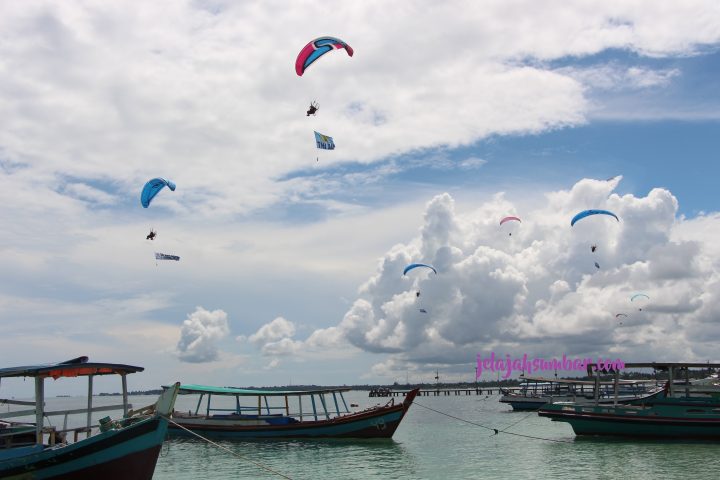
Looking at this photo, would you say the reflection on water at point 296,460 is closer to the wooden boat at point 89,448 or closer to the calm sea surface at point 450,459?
the calm sea surface at point 450,459

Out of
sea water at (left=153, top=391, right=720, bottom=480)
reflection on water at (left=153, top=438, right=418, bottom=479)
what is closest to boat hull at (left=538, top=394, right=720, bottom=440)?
sea water at (left=153, top=391, right=720, bottom=480)

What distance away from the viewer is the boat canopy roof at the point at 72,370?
56.8 ft

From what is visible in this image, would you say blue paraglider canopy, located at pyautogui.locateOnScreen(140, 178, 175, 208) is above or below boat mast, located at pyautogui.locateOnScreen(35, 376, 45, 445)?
above

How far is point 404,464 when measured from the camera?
1053 inches

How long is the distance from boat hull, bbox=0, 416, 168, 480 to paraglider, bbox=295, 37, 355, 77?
1499 cm

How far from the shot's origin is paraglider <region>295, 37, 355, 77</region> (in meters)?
25.6

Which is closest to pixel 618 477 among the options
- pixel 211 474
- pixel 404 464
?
pixel 404 464

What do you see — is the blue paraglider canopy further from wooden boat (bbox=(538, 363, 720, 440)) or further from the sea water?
wooden boat (bbox=(538, 363, 720, 440))

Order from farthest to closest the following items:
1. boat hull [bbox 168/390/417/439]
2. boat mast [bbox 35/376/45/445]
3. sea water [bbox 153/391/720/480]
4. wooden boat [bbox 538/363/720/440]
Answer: boat hull [bbox 168/390/417/439]
wooden boat [bbox 538/363/720/440]
sea water [bbox 153/391/720/480]
boat mast [bbox 35/376/45/445]

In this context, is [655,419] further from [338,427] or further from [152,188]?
[152,188]

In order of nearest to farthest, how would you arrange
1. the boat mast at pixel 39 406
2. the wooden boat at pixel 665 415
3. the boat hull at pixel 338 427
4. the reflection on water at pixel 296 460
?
the boat mast at pixel 39 406
the reflection on water at pixel 296 460
the wooden boat at pixel 665 415
the boat hull at pixel 338 427

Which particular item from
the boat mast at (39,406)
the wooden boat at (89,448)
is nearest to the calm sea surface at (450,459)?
the wooden boat at (89,448)

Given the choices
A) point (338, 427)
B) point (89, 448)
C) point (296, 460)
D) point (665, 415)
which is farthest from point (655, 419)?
point (89, 448)

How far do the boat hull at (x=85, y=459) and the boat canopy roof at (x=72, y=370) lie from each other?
1.96 m
